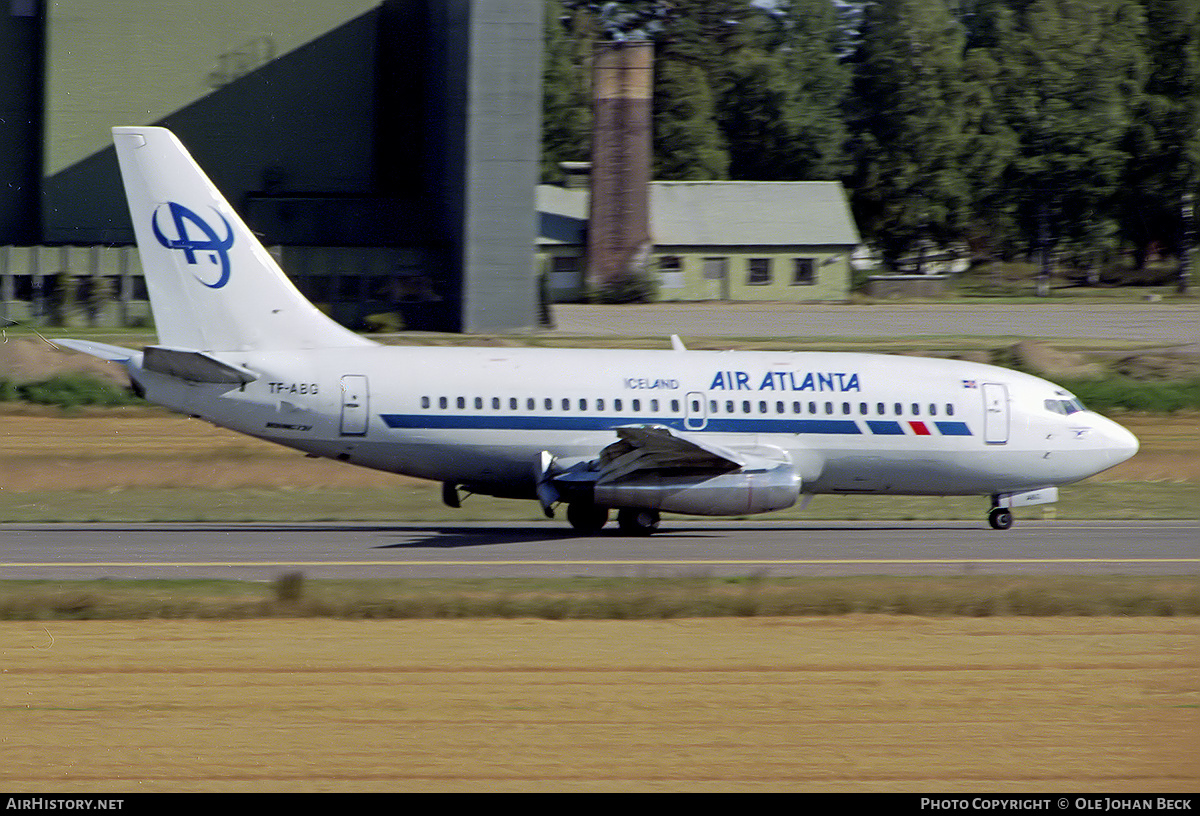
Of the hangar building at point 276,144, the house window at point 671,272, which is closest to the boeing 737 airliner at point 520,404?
the hangar building at point 276,144

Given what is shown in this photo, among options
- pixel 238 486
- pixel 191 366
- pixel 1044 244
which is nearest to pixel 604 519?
pixel 191 366

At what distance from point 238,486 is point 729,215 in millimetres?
41940

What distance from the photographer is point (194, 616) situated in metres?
17.2

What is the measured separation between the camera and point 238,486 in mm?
31047

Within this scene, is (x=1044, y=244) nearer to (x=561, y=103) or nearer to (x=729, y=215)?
(x=729, y=215)

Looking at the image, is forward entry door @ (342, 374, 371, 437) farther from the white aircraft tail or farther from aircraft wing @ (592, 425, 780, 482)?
aircraft wing @ (592, 425, 780, 482)

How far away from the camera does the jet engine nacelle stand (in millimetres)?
24375

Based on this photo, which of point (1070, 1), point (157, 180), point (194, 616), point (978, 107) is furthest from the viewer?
point (978, 107)

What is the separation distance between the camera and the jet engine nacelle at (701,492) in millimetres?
24375

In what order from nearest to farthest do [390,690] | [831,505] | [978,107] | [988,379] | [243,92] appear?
[390,690], [988,379], [831,505], [243,92], [978,107]

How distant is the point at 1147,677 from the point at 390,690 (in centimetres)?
747

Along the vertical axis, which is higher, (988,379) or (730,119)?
(730,119)
